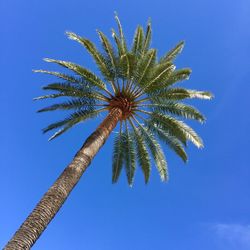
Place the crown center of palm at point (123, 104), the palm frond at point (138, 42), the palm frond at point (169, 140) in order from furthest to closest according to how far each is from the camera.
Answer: the palm frond at point (138, 42), the palm frond at point (169, 140), the crown center of palm at point (123, 104)

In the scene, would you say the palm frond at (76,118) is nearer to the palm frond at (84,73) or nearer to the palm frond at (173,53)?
the palm frond at (84,73)

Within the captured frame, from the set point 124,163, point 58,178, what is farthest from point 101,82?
point 58,178

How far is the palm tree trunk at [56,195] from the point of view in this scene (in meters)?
8.70

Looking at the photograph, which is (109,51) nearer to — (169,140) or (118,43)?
(118,43)

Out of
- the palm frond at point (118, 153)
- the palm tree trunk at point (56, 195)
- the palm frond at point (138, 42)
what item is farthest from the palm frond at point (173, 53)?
the palm tree trunk at point (56, 195)

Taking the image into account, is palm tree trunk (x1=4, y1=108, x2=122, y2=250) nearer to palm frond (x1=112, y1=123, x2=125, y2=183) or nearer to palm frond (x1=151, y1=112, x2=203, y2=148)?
palm frond (x1=151, y1=112, x2=203, y2=148)

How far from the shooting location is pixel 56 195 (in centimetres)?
1025

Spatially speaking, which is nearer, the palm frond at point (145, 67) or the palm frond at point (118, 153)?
the palm frond at point (145, 67)

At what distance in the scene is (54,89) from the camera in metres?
16.5

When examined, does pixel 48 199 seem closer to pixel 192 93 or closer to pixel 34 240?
pixel 34 240

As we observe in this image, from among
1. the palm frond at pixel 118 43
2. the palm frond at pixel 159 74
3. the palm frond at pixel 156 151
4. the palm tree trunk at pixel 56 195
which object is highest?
the palm frond at pixel 118 43

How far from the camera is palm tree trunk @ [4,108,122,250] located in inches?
342

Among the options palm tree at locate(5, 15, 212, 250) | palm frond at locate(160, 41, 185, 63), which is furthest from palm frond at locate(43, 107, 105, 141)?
palm frond at locate(160, 41, 185, 63)

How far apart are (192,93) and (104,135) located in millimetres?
5154
